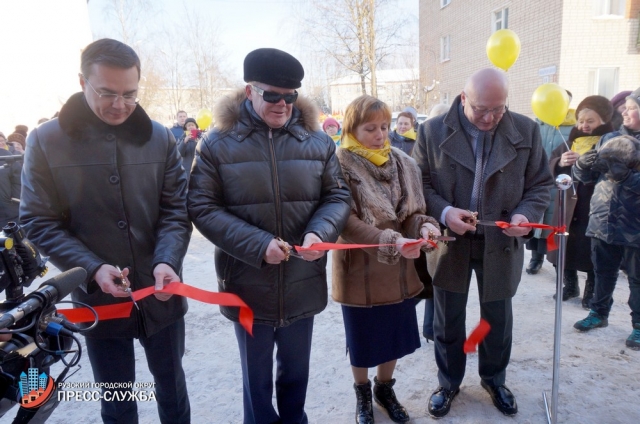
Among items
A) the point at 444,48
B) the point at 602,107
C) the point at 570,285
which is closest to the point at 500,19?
the point at 444,48

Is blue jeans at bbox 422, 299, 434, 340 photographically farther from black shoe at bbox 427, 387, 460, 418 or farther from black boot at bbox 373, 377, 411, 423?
black boot at bbox 373, 377, 411, 423

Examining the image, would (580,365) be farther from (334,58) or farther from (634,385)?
(334,58)

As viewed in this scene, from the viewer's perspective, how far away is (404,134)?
249 inches

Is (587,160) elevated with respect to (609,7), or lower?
lower

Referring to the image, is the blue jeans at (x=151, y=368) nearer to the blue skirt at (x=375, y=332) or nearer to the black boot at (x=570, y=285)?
the blue skirt at (x=375, y=332)

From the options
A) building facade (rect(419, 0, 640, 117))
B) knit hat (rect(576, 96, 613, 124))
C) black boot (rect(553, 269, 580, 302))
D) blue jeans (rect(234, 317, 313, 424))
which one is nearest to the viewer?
blue jeans (rect(234, 317, 313, 424))

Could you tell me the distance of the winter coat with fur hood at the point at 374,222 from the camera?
2.54 meters

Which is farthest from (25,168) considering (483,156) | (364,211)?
(483,156)

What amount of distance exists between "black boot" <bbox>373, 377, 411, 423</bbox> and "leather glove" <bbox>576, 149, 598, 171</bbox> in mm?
2636

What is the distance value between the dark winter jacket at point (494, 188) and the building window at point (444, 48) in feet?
67.2

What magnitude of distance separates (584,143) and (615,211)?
864 mm

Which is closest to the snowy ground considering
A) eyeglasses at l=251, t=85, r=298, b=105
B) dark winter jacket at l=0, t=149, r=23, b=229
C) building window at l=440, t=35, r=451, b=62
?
eyeglasses at l=251, t=85, r=298, b=105

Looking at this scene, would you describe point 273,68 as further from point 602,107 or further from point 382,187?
point 602,107

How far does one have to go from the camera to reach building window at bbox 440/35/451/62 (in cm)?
2128
